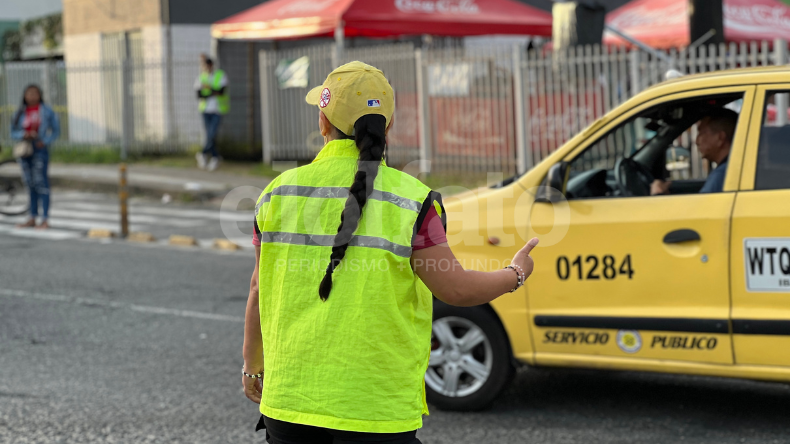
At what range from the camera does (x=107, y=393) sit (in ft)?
18.6

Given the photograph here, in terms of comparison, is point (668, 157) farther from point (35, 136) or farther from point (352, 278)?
point (35, 136)

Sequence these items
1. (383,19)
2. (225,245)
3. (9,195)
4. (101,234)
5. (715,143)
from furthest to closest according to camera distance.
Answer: (383,19)
(9,195)
(101,234)
(225,245)
(715,143)

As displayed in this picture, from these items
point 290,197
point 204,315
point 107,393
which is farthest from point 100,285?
point 290,197

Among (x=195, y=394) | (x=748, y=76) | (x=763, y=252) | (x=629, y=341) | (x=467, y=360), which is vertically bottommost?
(x=195, y=394)

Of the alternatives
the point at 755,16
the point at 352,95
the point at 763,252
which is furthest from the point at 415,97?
the point at 352,95

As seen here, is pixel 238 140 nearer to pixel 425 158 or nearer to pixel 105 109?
pixel 105 109

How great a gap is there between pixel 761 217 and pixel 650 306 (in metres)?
0.65

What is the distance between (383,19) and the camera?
55.0 ft

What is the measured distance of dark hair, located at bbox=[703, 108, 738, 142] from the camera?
Result: 4.79 metres

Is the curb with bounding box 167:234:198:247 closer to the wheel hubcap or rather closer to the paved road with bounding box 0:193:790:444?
the paved road with bounding box 0:193:790:444

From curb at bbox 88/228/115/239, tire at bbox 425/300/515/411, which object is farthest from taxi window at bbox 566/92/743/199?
curb at bbox 88/228/115/239

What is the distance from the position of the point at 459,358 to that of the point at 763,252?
1611mm

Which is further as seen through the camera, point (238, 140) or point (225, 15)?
point (225, 15)

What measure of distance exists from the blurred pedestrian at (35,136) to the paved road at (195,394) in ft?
15.6
